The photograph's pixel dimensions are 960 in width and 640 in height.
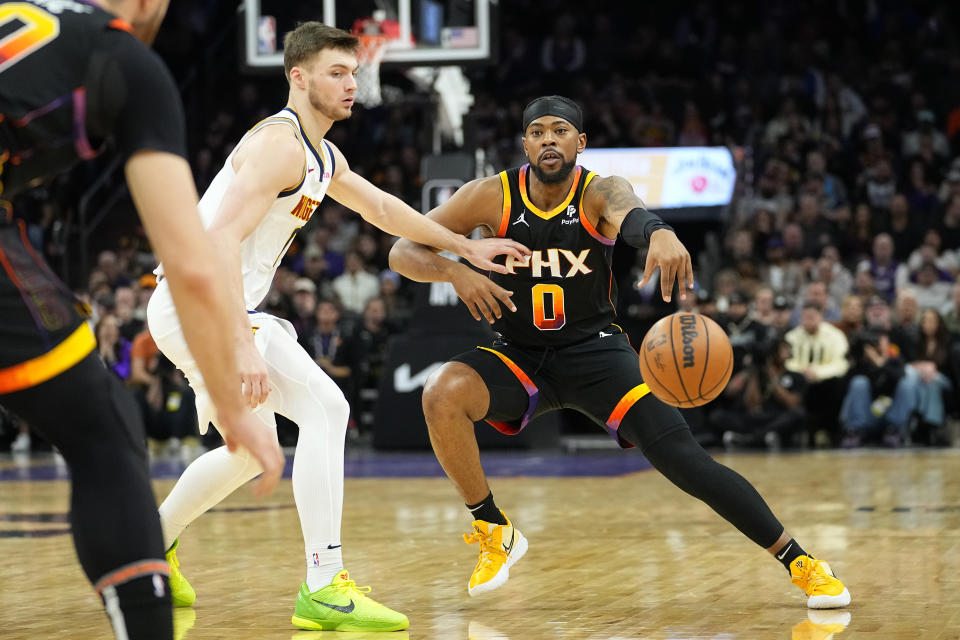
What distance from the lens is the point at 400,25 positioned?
12.2 metres

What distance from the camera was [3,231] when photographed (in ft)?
8.83

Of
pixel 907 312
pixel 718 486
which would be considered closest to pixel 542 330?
pixel 718 486

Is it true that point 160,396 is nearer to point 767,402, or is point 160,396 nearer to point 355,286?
point 355,286

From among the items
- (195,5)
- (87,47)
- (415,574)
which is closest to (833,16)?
(195,5)

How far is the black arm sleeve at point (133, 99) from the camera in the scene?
2465 millimetres

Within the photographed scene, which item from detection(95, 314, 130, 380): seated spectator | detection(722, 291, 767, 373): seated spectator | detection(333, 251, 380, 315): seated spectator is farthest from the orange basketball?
detection(333, 251, 380, 315): seated spectator

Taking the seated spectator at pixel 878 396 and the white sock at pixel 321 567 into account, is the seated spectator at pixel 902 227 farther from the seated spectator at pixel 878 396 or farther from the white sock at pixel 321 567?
the white sock at pixel 321 567

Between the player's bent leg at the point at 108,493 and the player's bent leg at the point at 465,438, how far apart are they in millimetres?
2543

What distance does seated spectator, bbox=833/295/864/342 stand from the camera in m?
13.4

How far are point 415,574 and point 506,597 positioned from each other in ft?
2.34

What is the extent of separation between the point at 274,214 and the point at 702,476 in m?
1.88

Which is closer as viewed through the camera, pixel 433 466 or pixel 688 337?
pixel 688 337

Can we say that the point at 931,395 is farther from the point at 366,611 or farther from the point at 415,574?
the point at 366,611

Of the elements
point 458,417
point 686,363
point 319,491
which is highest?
point 686,363
